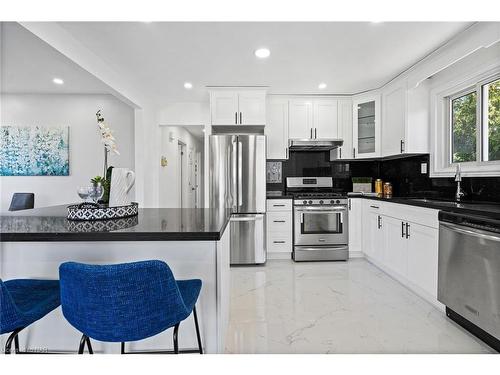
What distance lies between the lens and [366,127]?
4.19m

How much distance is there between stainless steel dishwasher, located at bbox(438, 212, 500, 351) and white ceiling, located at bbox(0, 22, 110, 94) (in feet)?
11.1

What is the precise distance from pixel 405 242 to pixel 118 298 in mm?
2775

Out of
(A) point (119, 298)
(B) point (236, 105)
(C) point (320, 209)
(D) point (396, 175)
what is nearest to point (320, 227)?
(C) point (320, 209)

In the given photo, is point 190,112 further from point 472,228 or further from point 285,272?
point 472,228

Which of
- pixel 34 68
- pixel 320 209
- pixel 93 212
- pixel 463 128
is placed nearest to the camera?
pixel 93 212

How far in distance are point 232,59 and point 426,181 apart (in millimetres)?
2642

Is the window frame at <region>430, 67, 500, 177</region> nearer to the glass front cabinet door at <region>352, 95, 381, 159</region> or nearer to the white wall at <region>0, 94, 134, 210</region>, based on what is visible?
the glass front cabinet door at <region>352, 95, 381, 159</region>

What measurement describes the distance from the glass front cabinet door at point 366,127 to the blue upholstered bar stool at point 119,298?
370 cm

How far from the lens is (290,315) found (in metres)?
2.41

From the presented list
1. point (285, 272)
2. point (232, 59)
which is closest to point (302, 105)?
point (232, 59)

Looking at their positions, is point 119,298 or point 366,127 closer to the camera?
point 119,298

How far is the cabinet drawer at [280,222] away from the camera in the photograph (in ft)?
13.2

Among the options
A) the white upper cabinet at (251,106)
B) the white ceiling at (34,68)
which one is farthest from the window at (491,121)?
the white ceiling at (34,68)

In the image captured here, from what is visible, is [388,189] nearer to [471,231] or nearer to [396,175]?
[396,175]
